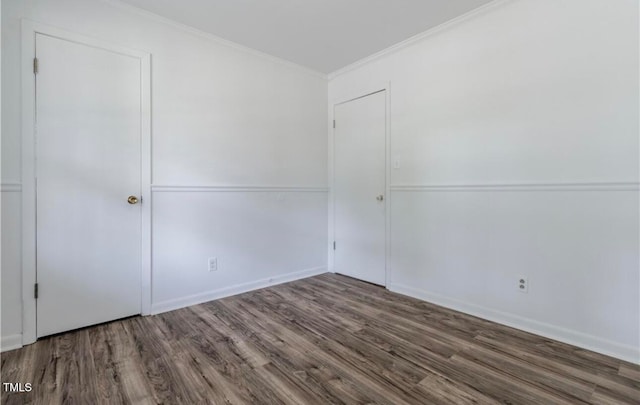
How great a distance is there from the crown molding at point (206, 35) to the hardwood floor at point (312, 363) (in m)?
2.31

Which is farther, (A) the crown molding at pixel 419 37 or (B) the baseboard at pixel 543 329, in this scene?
(A) the crown molding at pixel 419 37

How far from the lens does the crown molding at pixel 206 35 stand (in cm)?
215

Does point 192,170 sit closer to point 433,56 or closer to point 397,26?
point 397,26

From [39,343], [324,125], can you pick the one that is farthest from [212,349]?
[324,125]

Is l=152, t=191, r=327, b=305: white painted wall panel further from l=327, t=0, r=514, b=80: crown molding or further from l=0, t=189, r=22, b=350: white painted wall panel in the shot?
l=327, t=0, r=514, b=80: crown molding

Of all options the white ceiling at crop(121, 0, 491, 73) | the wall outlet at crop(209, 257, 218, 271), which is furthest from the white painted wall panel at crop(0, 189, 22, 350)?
the white ceiling at crop(121, 0, 491, 73)

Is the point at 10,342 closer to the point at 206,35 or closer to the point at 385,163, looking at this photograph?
the point at 206,35

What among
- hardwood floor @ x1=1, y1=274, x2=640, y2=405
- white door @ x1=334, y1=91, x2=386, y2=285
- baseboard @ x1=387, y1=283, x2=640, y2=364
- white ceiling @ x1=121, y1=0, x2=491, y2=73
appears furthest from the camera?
white door @ x1=334, y1=91, x2=386, y2=285

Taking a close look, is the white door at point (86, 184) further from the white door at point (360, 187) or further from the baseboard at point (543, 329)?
the baseboard at point (543, 329)

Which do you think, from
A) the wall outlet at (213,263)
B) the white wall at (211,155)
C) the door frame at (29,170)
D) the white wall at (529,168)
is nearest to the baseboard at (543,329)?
the white wall at (529,168)

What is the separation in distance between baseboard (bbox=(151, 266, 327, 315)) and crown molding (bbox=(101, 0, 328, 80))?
7.32 ft

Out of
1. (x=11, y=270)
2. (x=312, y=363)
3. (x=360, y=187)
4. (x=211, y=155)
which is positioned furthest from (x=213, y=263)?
(x=360, y=187)

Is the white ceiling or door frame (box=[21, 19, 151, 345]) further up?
the white ceiling

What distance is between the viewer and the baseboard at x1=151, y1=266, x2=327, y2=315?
7.76 ft
